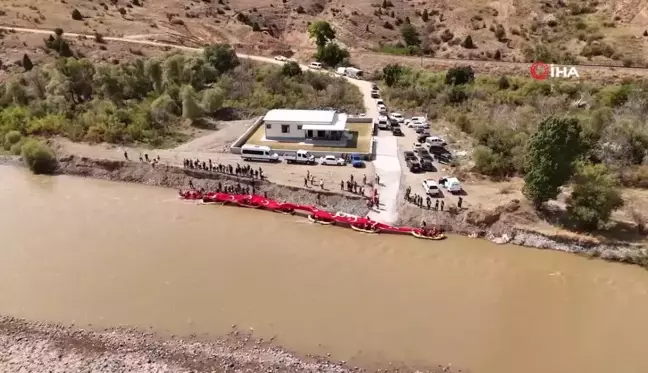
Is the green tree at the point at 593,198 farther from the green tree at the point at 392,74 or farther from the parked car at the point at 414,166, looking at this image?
the green tree at the point at 392,74

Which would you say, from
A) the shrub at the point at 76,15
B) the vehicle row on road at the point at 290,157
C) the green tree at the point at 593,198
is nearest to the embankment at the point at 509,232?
the green tree at the point at 593,198

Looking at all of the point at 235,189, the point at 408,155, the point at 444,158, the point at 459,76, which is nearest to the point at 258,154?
the point at 235,189

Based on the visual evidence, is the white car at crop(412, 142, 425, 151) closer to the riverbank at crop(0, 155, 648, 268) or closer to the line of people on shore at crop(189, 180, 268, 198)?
the riverbank at crop(0, 155, 648, 268)

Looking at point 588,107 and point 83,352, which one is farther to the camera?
point 588,107

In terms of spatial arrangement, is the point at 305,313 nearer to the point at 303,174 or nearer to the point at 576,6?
the point at 303,174

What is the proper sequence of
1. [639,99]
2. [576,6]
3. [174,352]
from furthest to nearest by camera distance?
[576,6] < [639,99] < [174,352]

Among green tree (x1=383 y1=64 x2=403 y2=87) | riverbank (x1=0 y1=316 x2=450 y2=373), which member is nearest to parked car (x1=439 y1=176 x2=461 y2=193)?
riverbank (x1=0 y1=316 x2=450 y2=373)

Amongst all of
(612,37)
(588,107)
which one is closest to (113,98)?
(588,107)
